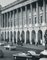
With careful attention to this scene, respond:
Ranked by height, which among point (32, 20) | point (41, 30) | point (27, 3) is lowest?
point (41, 30)

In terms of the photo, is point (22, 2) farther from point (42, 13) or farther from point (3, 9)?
point (3, 9)

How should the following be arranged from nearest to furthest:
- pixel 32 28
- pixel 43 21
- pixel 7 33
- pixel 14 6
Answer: pixel 43 21 → pixel 32 28 → pixel 14 6 → pixel 7 33

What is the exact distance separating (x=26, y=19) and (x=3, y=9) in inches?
960

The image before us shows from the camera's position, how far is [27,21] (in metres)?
57.9

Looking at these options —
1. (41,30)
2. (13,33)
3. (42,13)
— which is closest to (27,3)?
(42,13)

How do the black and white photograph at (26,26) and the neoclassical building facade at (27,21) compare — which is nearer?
the black and white photograph at (26,26)

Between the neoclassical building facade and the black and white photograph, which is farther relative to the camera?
the neoclassical building facade

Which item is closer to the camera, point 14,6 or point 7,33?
point 14,6

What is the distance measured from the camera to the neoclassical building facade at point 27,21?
49.2 meters

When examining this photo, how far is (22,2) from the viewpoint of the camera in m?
59.2

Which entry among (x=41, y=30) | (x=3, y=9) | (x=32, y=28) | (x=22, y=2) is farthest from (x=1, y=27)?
(x=41, y=30)

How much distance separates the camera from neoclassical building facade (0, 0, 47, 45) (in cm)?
4916

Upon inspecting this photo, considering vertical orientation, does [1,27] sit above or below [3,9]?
below

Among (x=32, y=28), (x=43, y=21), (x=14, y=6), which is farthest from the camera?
(x=14, y=6)
